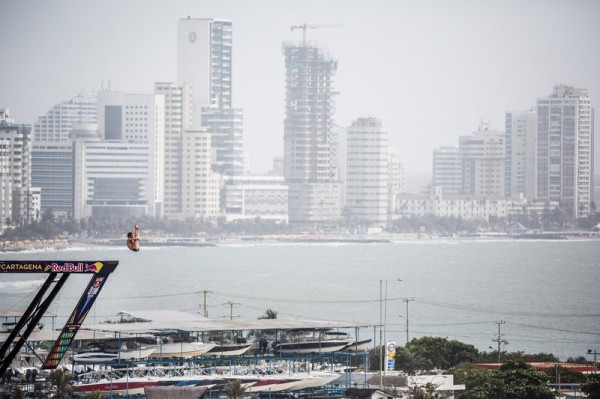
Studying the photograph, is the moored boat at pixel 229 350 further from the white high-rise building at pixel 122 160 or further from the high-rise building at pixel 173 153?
the high-rise building at pixel 173 153

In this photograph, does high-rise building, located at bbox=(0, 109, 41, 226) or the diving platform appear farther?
high-rise building, located at bbox=(0, 109, 41, 226)

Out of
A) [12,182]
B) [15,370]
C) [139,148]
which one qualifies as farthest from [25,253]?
[15,370]

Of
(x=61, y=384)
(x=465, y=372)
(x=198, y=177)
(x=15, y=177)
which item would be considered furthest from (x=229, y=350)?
(x=198, y=177)

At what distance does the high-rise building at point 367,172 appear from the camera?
19212 cm

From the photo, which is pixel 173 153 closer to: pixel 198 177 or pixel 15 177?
pixel 198 177

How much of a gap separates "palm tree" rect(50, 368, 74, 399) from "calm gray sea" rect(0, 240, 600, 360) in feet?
42.8

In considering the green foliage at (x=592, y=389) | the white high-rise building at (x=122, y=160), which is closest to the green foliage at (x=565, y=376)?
the green foliage at (x=592, y=389)

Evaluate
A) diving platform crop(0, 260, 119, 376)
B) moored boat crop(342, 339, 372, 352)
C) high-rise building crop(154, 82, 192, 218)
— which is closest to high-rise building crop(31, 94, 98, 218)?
high-rise building crop(154, 82, 192, 218)

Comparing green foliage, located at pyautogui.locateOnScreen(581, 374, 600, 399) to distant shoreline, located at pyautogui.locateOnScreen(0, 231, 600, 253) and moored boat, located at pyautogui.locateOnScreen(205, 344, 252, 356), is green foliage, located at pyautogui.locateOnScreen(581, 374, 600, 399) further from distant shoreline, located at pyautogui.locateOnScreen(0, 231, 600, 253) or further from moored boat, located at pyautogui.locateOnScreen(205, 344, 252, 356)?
distant shoreline, located at pyautogui.locateOnScreen(0, 231, 600, 253)

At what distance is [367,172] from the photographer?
193875mm

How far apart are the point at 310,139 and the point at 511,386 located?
525ft

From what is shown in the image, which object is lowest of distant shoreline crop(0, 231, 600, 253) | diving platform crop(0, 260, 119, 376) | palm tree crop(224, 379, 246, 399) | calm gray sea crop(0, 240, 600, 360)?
calm gray sea crop(0, 240, 600, 360)

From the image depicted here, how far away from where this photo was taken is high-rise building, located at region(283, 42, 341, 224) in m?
196

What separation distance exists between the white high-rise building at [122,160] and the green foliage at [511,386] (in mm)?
136735
